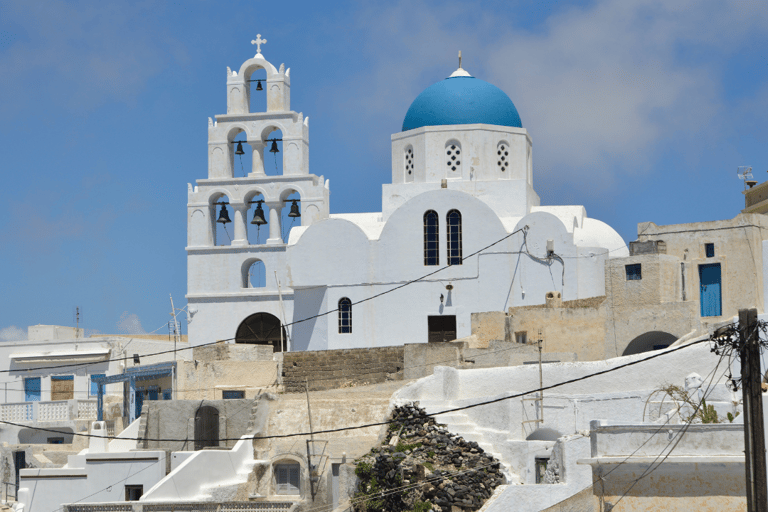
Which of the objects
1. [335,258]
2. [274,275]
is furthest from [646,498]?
[274,275]

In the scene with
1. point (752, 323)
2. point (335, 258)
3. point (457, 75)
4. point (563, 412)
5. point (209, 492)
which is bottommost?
point (209, 492)

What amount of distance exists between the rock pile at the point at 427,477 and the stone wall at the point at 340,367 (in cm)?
500

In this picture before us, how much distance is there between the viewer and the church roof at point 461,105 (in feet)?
101

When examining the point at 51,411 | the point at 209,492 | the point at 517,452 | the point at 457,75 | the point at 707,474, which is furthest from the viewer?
the point at 457,75

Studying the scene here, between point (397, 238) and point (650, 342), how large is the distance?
6.95m

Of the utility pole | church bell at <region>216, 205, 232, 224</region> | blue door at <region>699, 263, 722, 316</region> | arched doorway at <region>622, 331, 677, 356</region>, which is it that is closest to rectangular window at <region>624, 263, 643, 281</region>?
arched doorway at <region>622, 331, 677, 356</region>

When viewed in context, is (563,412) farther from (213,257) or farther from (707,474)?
(213,257)

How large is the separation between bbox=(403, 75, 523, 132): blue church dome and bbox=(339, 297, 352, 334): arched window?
17.4 ft

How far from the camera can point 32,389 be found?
31688 millimetres

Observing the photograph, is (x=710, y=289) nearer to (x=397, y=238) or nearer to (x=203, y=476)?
(x=397, y=238)

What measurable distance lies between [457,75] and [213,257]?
8.41 metres

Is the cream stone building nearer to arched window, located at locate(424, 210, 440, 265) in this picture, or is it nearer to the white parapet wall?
arched window, located at locate(424, 210, 440, 265)

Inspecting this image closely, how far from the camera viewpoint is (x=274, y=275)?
32656 millimetres

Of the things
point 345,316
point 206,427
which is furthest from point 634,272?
point 206,427
